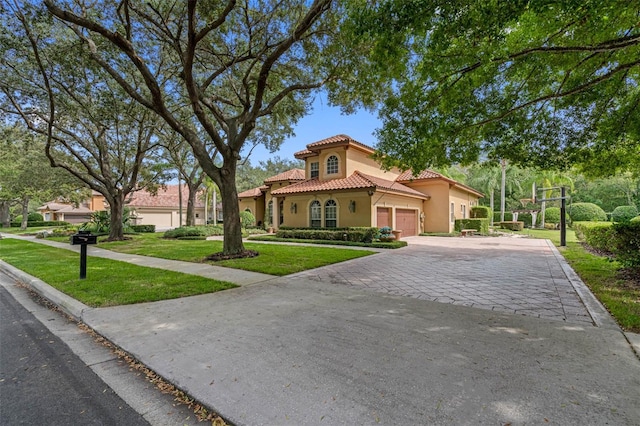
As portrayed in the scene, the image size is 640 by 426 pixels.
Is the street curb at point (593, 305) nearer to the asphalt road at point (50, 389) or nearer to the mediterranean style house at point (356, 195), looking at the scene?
the asphalt road at point (50, 389)

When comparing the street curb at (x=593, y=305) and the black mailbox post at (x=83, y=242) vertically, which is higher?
the black mailbox post at (x=83, y=242)

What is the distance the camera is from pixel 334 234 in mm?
17297

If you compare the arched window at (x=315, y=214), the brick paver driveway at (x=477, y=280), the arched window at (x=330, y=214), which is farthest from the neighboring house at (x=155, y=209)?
the brick paver driveway at (x=477, y=280)

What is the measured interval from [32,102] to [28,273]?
1065 centimetres

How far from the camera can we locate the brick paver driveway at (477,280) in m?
5.41

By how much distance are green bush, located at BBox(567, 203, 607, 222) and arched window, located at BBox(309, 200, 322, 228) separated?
28.5 metres

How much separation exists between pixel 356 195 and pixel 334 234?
2.78 meters

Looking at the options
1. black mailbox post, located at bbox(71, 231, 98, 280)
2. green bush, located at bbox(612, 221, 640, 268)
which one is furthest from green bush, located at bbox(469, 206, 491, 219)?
black mailbox post, located at bbox(71, 231, 98, 280)

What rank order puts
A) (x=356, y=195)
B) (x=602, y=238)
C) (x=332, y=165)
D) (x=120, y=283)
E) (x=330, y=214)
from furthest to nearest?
(x=332, y=165) → (x=330, y=214) → (x=356, y=195) → (x=602, y=238) → (x=120, y=283)

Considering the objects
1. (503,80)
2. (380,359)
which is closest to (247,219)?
(503,80)

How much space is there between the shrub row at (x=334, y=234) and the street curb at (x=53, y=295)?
41.1ft

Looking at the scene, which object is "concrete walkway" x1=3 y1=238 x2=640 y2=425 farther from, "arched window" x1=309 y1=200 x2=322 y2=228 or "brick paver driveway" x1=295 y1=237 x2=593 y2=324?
"arched window" x1=309 y1=200 x2=322 y2=228

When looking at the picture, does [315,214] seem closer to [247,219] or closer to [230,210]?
[230,210]

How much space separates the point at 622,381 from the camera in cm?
285
